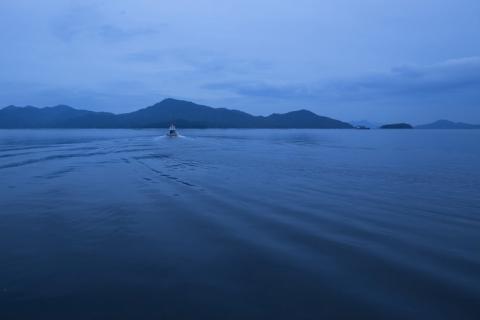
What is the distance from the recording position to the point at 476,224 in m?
10.1

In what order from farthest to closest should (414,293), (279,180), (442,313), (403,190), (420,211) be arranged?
(279,180), (403,190), (420,211), (414,293), (442,313)

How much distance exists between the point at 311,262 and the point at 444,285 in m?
2.51

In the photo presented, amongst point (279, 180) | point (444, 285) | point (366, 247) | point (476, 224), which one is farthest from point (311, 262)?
point (279, 180)

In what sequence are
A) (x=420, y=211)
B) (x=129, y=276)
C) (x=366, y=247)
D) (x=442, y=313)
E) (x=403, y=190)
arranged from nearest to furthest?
(x=442, y=313)
(x=129, y=276)
(x=366, y=247)
(x=420, y=211)
(x=403, y=190)

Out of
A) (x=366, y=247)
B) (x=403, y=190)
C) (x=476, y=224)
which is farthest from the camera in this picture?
(x=403, y=190)

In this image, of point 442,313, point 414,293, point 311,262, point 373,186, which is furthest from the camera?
point 373,186

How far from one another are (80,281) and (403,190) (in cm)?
1436

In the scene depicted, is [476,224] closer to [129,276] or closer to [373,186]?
[373,186]

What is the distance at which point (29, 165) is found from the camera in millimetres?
25125

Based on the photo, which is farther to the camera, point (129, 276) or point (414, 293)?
point (129, 276)

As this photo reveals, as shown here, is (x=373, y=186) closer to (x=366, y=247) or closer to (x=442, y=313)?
(x=366, y=247)

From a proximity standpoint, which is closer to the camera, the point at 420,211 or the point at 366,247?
the point at 366,247

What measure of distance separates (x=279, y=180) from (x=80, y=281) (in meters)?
13.7

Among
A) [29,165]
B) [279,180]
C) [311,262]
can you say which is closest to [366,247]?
[311,262]
